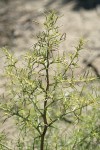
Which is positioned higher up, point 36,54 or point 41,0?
point 41,0

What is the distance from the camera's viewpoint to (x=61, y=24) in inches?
188

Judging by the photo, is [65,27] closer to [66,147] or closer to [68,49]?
[68,49]

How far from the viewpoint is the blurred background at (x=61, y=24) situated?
4230 mm

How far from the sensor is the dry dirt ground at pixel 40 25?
422 centimetres

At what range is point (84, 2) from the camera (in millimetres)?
5270

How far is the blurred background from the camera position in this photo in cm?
423

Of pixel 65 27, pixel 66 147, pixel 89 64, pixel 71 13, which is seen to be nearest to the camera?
pixel 66 147

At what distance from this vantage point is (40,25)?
15.2ft

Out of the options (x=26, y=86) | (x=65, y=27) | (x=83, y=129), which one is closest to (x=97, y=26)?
(x=65, y=27)

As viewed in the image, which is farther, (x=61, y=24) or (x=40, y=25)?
(x=61, y=24)

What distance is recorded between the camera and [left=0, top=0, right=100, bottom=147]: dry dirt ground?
→ 4.22 metres

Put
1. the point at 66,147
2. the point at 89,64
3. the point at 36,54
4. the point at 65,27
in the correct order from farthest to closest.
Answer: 1. the point at 65,27
2. the point at 89,64
3. the point at 66,147
4. the point at 36,54

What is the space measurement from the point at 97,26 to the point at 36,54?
127 inches

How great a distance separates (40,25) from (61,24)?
0.97 feet
